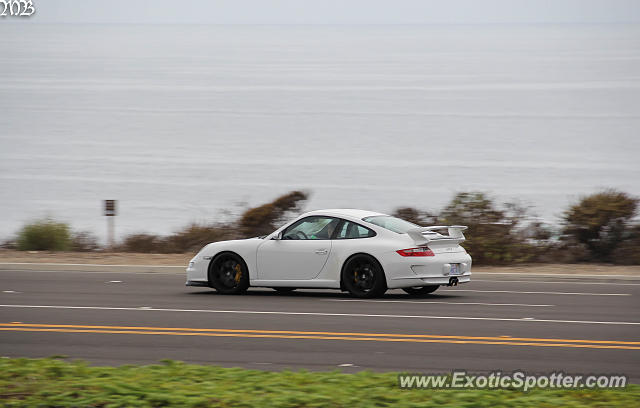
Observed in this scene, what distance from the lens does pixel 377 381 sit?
773 cm

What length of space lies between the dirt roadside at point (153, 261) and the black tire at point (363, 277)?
573 cm

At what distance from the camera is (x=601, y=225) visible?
21500 mm

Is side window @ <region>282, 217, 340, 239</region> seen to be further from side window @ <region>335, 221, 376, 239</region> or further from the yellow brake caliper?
the yellow brake caliper

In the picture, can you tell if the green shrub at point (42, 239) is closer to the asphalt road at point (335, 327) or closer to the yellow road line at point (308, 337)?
the asphalt road at point (335, 327)

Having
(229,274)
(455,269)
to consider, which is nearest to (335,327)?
(455,269)

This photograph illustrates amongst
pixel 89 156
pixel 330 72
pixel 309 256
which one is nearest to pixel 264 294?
pixel 309 256

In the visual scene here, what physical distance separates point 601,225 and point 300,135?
80.1 metres

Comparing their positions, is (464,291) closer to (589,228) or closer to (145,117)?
(589,228)

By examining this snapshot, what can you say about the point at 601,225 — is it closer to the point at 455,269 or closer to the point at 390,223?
the point at 455,269

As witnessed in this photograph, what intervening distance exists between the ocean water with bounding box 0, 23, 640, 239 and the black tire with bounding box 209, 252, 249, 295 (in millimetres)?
10508

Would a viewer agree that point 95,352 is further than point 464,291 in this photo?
No

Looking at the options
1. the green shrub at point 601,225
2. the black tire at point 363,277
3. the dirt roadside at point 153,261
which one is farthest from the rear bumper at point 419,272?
the green shrub at point 601,225

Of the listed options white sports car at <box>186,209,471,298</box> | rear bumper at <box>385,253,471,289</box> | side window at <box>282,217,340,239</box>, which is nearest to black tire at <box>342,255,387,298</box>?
white sports car at <box>186,209,471,298</box>

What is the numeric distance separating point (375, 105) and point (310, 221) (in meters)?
104
